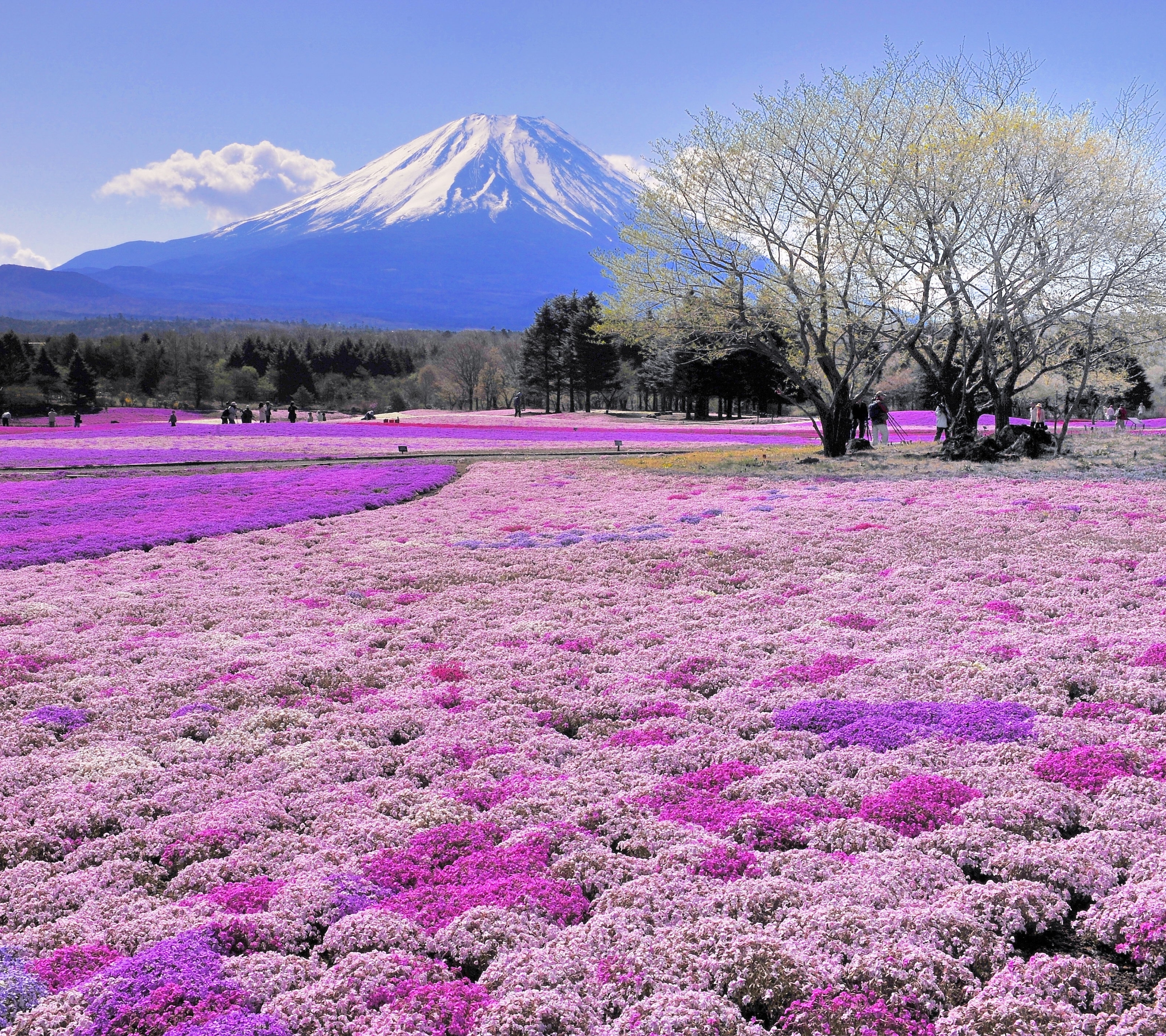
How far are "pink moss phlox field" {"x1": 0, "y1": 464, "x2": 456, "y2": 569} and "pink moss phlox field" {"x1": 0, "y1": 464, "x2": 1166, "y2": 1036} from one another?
466 centimetres

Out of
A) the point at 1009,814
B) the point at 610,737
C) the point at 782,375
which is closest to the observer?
the point at 1009,814

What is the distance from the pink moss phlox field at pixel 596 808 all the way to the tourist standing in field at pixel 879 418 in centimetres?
2458

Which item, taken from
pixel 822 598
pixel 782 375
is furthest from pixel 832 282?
pixel 782 375

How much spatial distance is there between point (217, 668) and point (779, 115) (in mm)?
25929

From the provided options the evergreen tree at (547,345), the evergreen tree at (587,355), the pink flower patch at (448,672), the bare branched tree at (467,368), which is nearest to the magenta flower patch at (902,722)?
the pink flower patch at (448,672)

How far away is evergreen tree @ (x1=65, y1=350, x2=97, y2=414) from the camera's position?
96.2 m

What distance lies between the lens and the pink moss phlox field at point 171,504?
16.0 metres

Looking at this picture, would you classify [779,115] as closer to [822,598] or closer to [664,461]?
[664,461]

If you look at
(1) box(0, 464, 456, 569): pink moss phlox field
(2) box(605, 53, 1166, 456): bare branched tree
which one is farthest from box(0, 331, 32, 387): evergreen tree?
(2) box(605, 53, 1166, 456): bare branched tree

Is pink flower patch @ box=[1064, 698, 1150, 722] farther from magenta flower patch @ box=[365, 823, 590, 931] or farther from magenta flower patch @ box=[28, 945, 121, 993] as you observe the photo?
magenta flower patch @ box=[28, 945, 121, 993]

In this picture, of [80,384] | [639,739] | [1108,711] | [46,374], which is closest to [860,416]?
[1108,711]

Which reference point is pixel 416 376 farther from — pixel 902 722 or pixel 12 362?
pixel 902 722

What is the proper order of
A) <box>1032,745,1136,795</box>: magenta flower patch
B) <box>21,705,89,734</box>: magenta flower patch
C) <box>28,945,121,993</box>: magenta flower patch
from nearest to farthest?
1. <box>28,945,121,993</box>: magenta flower patch
2. <box>1032,745,1136,795</box>: magenta flower patch
3. <box>21,705,89,734</box>: magenta flower patch

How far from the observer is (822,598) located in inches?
425
